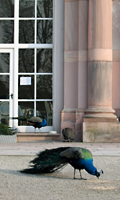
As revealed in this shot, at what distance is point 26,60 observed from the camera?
9.39 m

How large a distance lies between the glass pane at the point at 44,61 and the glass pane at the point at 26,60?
204mm

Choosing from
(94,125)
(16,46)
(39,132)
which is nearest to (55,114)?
(39,132)

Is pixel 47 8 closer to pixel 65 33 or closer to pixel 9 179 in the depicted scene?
pixel 65 33

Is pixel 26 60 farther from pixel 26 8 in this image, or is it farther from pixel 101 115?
pixel 101 115

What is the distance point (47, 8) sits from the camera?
9500 mm

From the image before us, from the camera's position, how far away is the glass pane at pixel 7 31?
31.1 feet

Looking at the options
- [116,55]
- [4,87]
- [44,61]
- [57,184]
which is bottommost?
[57,184]

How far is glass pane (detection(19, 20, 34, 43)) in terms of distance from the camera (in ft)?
31.0

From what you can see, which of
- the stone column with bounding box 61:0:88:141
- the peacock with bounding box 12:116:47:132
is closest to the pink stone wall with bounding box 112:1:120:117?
the stone column with bounding box 61:0:88:141

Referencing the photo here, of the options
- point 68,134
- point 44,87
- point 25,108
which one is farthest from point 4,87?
point 68,134

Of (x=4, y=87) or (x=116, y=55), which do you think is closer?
(x=116, y=55)

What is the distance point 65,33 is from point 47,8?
1153mm

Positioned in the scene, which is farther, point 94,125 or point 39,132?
point 39,132

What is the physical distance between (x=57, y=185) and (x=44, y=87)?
18.6 ft
